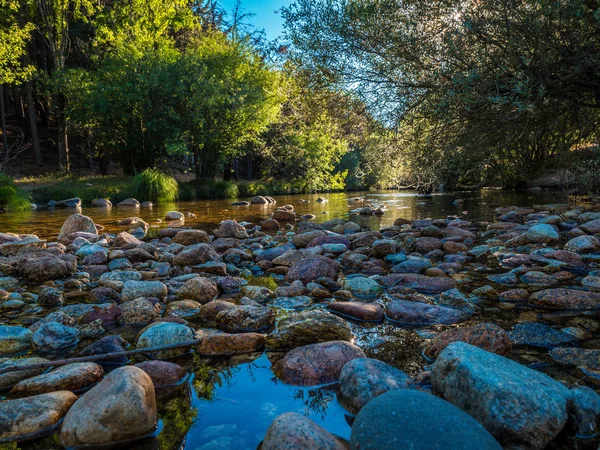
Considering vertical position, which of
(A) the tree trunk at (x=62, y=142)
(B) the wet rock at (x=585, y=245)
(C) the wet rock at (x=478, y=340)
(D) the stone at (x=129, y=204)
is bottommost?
(D) the stone at (x=129, y=204)

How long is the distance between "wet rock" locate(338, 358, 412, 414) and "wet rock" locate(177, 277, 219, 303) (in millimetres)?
2151

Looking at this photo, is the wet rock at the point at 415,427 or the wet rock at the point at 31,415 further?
the wet rock at the point at 31,415

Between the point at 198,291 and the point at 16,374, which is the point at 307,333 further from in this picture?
the point at 16,374

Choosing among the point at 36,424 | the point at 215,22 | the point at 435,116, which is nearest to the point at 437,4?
the point at 435,116

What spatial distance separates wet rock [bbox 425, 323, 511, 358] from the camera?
2.58 m

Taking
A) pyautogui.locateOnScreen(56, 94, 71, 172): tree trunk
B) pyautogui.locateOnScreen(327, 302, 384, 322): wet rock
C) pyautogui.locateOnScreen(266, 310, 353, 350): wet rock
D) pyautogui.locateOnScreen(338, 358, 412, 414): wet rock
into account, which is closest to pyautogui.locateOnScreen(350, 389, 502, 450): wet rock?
pyautogui.locateOnScreen(338, 358, 412, 414): wet rock

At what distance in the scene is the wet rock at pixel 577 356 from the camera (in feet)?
7.75

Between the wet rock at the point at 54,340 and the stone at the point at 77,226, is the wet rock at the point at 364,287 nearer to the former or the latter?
the wet rock at the point at 54,340

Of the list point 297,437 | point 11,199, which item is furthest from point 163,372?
point 11,199

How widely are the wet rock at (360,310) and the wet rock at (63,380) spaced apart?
1.92m

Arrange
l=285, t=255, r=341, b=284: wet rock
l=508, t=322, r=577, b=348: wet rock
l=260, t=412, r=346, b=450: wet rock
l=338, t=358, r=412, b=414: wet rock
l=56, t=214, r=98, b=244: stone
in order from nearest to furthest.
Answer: l=260, t=412, r=346, b=450: wet rock → l=338, t=358, r=412, b=414: wet rock → l=508, t=322, r=577, b=348: wet rock → l=285, t=255, r=341, b=284: wet rock → l=56, t=214, r=98, b=244: stone

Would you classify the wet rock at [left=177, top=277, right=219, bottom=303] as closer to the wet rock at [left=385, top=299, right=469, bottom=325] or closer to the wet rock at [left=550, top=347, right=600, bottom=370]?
the wet rock at [left=385, top=299, right=469, bottom=325]

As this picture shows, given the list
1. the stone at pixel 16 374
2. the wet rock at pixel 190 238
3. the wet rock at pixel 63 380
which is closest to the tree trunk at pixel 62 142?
the wet rock at pixel 190 238

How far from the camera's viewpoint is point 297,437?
1.60 m
